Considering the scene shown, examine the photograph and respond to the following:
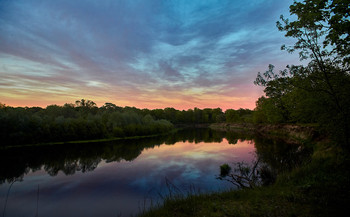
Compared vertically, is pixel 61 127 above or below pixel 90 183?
above

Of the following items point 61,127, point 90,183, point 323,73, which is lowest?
point 90,183

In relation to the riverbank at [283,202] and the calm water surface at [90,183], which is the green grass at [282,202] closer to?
the riverbank at [283,202]

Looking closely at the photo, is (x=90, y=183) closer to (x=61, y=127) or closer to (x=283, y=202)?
(x=283, y=202)

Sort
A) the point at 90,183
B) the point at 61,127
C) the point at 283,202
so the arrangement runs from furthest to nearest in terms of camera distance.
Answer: the point at 61,127 → the point at 90,183 → the point at 283,202

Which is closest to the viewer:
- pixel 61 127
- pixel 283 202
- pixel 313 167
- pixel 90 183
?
pixel 283 202

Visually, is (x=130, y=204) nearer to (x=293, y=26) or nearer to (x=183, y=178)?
(x=183, y=178)

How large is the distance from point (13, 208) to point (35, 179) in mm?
5994

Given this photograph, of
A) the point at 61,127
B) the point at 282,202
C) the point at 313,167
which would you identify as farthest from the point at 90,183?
the point at 61,127

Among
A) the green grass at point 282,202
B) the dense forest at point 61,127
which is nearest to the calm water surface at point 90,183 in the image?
the green grass at point 282,202

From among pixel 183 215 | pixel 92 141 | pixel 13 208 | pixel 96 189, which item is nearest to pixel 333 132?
pixel 183 215

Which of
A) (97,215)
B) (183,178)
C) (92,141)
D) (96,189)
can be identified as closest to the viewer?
(97,215)

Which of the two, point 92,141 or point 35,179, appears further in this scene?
point 92,141

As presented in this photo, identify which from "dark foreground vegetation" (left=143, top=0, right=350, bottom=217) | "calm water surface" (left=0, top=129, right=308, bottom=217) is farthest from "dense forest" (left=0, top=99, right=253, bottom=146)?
"dark foreground vegetation" (left=143, top=0, right=350, bottom=217)

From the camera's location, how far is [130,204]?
1084 centimetres
